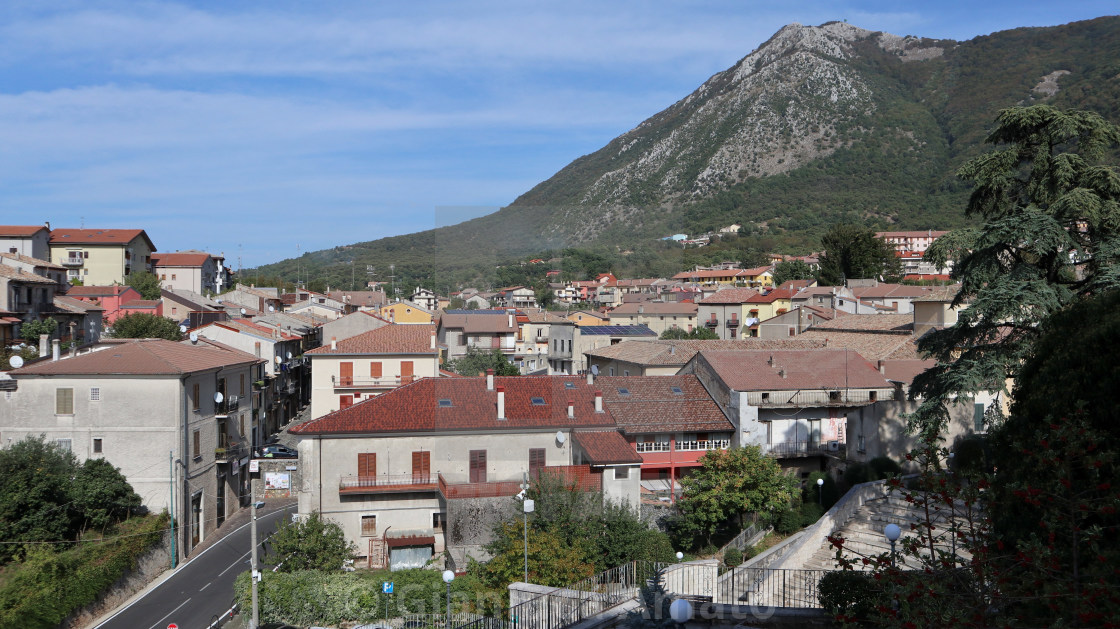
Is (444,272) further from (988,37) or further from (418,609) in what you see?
(988,37)

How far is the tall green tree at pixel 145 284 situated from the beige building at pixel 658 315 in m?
37.4

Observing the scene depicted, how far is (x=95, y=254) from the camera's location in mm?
73812

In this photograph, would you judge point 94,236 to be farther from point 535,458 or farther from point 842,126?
point 842,126

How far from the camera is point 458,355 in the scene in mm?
48781

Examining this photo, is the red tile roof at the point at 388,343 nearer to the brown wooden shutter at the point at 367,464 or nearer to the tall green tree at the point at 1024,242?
the brown wooden shutter at the point at 367,464

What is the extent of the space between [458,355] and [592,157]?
1508cm

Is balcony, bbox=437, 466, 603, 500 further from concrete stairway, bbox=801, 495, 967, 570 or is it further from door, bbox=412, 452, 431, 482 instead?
concrete stairway, bbox=801, 495, 967, 570

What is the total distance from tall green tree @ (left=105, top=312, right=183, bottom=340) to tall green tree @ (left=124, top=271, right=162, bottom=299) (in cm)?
2047

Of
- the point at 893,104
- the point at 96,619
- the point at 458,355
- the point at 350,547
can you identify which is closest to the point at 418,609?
the point at 350,547

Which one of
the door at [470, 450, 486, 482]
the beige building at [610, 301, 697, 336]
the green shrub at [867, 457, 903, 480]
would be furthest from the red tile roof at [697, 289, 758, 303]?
the door at [470, 450, 486, 482]

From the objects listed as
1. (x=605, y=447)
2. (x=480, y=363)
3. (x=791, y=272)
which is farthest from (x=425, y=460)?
(x=791, y=272)

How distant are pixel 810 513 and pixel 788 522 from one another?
838mm

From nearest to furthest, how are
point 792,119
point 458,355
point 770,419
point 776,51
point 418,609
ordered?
point 418,609, point 770,419, point 458,355, point 792,119, point 776,51

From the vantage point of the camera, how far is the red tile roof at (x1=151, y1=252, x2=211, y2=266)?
83.8 meters
